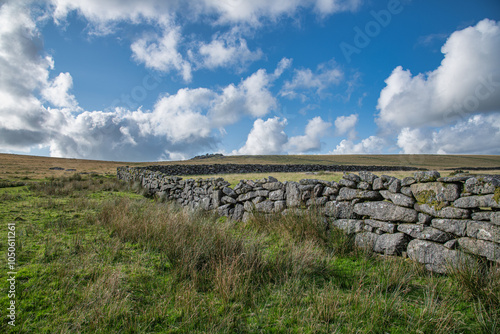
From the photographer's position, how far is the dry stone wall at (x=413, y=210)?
12.6ft

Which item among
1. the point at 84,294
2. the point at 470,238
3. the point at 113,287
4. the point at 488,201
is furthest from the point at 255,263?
the point at 488,201

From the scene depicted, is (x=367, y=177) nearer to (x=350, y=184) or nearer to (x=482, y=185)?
(x=350, y=184)

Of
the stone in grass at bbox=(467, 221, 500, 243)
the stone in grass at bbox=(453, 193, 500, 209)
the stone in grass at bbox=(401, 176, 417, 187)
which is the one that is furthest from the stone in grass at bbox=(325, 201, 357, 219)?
the stone in grass at bbox=(467, 221, 500, 243)

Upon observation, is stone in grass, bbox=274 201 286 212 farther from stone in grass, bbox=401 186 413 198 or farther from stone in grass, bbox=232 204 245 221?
stone in grass, bbox=401 186 413 198

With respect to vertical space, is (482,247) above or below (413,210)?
below

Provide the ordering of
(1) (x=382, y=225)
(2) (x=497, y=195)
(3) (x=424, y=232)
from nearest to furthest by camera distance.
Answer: (2) (x=497, y=195)
(3) (x=424, y=232)
(1) (x=382, y=225)

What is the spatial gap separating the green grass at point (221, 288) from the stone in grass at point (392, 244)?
29 cm

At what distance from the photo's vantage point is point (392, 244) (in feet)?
15.1

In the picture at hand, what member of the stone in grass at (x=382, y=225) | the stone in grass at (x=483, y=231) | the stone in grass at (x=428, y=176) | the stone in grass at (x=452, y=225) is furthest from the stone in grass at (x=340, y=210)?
the stone in grass at (x=483, y=231)

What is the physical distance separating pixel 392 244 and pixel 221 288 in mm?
3401

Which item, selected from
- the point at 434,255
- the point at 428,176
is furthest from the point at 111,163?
the point at 434,255

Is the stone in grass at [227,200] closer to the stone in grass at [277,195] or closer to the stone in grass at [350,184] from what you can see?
the stone in grass at [277,195]

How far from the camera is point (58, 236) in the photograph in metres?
5.01

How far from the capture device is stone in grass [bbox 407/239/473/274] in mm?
3877
